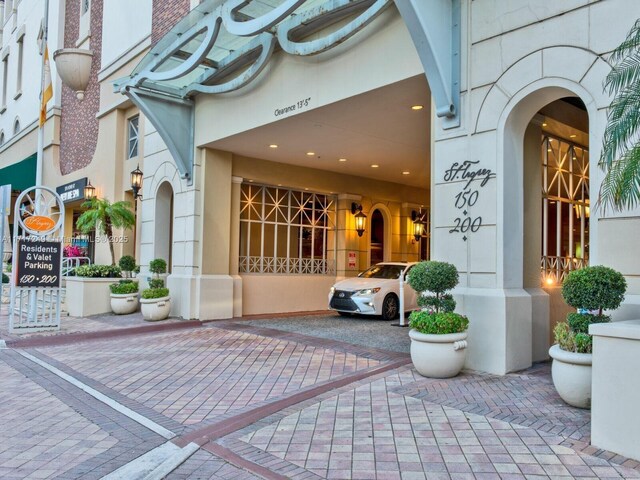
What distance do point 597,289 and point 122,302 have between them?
1178 centimetres

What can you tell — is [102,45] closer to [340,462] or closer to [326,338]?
[326,338]

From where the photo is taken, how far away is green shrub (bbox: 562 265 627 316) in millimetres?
5043

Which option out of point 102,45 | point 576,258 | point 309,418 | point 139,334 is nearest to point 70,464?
point 309,418

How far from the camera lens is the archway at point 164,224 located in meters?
14.4

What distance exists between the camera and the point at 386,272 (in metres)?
13.4

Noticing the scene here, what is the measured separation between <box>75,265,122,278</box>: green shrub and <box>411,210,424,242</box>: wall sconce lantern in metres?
9.60

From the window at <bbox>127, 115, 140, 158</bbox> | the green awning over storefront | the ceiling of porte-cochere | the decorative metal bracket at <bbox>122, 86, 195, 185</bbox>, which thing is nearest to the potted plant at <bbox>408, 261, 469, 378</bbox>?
the ceiling of porte-cochere

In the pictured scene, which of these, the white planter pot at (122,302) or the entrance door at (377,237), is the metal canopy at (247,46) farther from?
the entrance door at (377,237)

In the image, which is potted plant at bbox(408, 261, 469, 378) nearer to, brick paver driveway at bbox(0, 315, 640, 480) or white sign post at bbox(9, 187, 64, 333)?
brick paver driveway at bbox(0, 315, 640, 480)

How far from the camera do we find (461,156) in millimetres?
7289

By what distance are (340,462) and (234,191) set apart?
10174 millimetres

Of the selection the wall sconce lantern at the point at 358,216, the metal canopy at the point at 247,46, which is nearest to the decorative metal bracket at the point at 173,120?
the metal canopy at the point at 247,46

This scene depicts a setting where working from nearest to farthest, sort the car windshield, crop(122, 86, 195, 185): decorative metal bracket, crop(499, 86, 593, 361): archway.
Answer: crop(499, 86, 593, 361): archway → crop(122, 86, 195, 185): decorative metal bracket → the car windshield

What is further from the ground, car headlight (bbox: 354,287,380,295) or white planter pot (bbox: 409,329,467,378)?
car headlight (bbox: 354,287,380,295)
